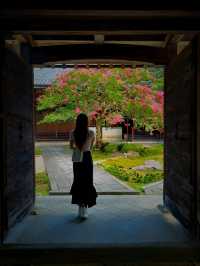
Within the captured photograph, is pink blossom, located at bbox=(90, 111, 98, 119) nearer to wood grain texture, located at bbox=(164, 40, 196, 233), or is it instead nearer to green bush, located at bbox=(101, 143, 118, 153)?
green bush, located at bbox=(101, 143, 118, 153)

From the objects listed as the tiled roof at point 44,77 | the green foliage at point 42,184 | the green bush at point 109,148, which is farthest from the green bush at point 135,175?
the tiled roof at point 44,77

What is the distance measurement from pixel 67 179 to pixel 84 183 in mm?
4328

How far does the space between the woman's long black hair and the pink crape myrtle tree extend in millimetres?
8664

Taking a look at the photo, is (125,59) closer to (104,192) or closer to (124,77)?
(104,192)

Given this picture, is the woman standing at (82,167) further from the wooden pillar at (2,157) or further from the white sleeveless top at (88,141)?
the wooden pillar at (2,157)

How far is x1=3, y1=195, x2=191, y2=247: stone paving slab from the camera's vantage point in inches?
151

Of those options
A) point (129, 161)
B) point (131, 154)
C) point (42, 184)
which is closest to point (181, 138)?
point (42, 184)

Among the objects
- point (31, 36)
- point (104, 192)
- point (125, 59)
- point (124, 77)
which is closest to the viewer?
point (31, 36)

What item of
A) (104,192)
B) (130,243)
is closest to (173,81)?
(130,243)

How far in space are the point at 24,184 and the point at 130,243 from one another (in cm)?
195

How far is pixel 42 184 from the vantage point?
8695mm

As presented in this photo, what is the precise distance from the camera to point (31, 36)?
485 cm

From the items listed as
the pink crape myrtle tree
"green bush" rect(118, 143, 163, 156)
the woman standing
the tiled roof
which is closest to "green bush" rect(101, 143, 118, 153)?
"green bush" rect(118, 143, 163, 156)
